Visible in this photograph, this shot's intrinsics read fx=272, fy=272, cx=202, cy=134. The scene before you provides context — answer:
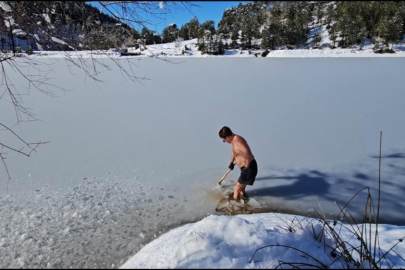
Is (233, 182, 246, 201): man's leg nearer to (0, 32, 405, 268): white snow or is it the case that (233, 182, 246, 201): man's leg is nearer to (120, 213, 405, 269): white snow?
(0, 32, 405, 268): white snow

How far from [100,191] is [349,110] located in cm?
690

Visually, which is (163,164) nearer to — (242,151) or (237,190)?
(237,190)

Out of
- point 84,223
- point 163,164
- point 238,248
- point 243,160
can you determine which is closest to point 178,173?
point 163,164

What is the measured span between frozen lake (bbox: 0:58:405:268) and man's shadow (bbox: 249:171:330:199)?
2cm

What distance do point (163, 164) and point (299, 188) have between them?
6.98 ft

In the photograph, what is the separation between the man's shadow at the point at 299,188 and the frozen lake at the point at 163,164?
0.02 m

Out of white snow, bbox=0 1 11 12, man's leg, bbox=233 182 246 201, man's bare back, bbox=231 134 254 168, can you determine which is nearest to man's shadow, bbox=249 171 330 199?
man's leg, bbox=233 182 246 201

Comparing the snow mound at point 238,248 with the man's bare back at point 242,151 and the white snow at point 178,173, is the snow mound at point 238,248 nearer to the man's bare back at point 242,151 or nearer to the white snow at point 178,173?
the white snow at point 178,173

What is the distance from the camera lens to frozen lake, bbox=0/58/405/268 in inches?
108

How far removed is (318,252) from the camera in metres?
1.72

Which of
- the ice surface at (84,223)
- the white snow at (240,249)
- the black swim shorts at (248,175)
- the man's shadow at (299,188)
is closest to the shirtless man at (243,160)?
the black swim shorts at (248,175)

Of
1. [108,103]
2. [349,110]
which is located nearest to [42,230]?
[108,103]

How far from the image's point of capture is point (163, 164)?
4.48 meters

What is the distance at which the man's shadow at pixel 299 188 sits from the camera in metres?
3.68
